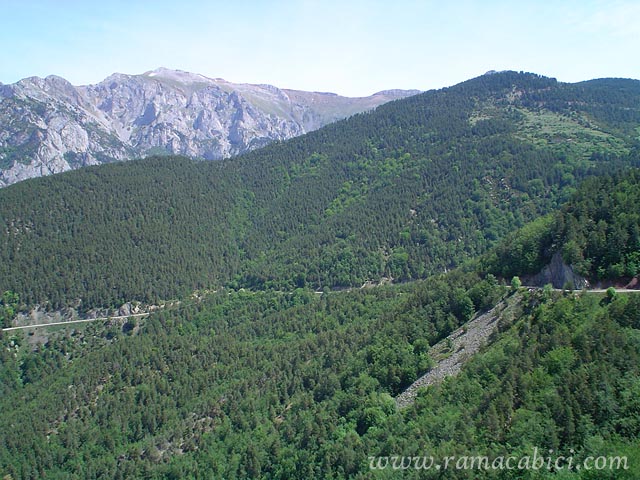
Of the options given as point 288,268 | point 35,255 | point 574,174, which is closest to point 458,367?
point 288,268

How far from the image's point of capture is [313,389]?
92812mm

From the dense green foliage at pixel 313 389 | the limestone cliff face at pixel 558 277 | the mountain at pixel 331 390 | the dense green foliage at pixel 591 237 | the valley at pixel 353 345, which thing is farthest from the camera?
the limestone cliff face at pixel 558 277

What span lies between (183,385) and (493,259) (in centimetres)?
7232

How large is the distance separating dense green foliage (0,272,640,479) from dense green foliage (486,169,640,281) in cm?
688

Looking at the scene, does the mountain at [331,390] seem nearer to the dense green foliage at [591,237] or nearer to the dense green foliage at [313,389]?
the dense green foliage at [313,389]

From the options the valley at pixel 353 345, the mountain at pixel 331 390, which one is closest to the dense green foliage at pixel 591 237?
the valley at pixel 353 345

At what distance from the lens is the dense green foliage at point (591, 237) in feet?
224

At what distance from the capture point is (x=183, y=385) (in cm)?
11669

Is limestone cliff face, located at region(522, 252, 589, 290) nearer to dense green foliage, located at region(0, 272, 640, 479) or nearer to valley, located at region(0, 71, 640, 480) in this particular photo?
valley, located at region(0, 71, 640, 480)

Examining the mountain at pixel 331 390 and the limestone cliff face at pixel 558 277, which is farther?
the limestone cliff face at pixel 558 277

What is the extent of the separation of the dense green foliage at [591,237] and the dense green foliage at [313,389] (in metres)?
6.88

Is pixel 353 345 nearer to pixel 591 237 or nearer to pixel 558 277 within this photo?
pixel 558 277

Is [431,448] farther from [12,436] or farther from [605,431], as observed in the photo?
[12,436]

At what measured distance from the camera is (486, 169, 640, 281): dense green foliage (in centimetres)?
6819
